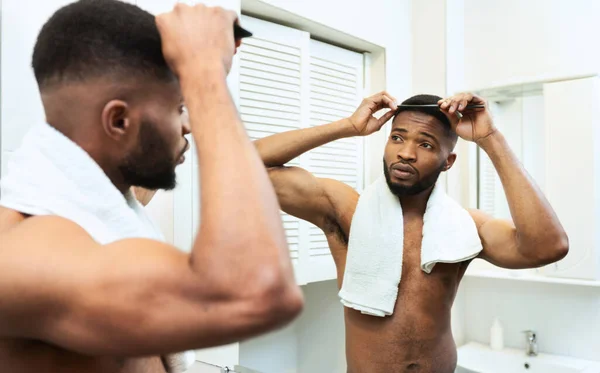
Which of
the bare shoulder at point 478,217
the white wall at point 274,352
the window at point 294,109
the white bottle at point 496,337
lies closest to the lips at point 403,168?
the window at point 294,109

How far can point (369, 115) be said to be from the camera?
1.25 metres

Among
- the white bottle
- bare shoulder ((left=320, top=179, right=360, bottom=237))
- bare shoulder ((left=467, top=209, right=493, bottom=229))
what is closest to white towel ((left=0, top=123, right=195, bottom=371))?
bare shoulder ((left=320, top=179, right=360, bottom=237))

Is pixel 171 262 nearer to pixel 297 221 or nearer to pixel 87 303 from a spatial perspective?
pixel 87 303

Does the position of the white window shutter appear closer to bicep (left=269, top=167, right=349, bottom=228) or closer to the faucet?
bicep (left=269, top=167, right=349, bottom=228)

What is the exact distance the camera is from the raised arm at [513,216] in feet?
3.64

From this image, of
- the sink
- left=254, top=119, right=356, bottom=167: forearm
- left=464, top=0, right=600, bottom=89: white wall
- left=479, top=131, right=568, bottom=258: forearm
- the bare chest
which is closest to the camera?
the bare chest

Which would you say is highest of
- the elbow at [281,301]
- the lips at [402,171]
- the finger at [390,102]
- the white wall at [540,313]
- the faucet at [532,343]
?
the finger at [390,102]

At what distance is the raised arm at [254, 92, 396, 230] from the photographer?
1.20 meters

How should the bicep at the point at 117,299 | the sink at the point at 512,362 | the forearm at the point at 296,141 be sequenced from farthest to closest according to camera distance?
1. the sink at the point at 512,362
2. the forearm at the point at 296,141
3. the bicep at the point at 117,299

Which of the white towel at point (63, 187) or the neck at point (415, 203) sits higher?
→ the white towel at point (63, 187)

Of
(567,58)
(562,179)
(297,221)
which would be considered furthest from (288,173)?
(567,58)

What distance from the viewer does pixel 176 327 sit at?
40cm

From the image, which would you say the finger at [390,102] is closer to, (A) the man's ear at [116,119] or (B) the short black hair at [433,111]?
(B) the short black hair at [433,111]

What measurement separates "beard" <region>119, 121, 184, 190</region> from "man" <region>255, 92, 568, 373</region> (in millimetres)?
584
